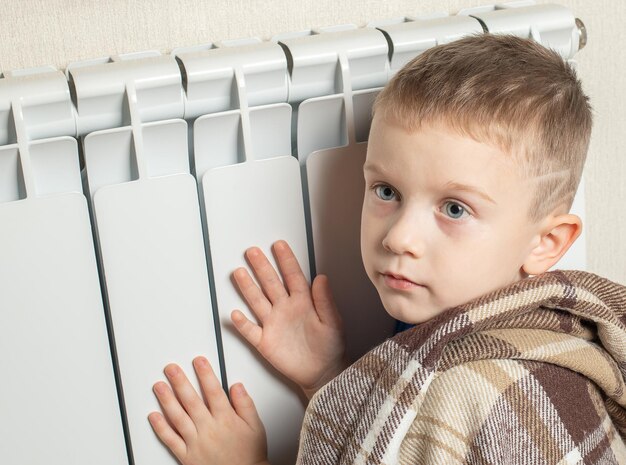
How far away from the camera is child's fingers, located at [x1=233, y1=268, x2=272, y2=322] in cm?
88

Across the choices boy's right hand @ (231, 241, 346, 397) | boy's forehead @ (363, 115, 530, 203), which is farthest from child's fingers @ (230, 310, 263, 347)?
boy's forehead @ (363, 115, 530, 203)

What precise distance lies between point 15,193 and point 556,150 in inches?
18.7

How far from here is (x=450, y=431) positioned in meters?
0.76

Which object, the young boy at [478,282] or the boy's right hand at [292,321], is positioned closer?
the young boy at [478,282]

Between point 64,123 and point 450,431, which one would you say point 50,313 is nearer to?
point 64,123

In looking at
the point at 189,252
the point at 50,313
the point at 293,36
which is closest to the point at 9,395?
the point at 50,313

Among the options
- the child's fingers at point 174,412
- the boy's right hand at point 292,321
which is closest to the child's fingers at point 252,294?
the boy's right hand at point 292,321

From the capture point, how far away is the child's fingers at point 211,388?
90 centimetres

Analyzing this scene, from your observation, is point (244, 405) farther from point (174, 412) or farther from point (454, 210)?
point (454, 210)

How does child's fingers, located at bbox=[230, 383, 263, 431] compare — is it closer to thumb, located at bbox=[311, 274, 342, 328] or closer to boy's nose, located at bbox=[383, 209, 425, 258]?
thumb, located at bbox=[311, 274, 342, 328]

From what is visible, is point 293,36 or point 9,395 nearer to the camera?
point 9,395

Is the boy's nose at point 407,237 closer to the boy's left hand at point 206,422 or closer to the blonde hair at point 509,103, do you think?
the blonde hair at point 509,103

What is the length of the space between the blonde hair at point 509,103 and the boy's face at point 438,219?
1 cm

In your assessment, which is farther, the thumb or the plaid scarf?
the thumb
